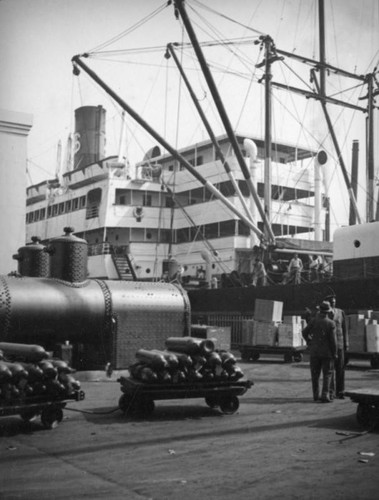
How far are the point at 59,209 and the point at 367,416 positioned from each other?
126 feet

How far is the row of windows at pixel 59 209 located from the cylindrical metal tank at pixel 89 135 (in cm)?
296

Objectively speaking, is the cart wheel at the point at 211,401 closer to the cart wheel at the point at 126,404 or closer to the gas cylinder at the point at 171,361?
the gas cylinder at the point at 171,361

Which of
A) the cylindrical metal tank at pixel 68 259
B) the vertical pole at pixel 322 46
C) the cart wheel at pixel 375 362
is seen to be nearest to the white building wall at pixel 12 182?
the cylindrical metal tank at pixel 68 259

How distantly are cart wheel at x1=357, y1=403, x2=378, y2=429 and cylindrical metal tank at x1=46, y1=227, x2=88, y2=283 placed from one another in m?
6.50

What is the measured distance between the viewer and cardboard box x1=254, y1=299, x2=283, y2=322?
1642cm

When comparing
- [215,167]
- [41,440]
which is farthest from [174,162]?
[41,440]

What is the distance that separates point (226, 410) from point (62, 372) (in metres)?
2.36

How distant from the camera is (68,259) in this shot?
11727 millimetres

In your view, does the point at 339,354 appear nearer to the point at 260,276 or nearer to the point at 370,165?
the point at 260,276

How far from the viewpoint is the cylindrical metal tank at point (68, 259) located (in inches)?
461

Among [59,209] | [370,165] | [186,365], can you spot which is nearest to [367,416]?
[186,365]

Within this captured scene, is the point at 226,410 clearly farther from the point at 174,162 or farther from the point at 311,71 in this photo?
the point at 174,162

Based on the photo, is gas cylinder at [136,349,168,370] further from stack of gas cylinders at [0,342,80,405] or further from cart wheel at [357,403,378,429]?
cart wheel at [357,403,378,429]

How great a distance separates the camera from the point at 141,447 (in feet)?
19.8
